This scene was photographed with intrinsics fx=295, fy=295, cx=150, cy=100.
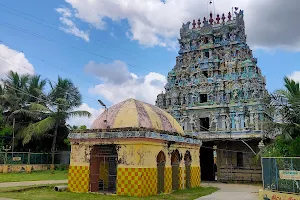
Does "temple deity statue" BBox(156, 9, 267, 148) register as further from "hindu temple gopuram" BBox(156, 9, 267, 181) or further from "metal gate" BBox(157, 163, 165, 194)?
"metal gate" BBox(157, 163, 165, 194)

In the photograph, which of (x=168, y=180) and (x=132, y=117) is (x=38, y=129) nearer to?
(x=132, y=117)

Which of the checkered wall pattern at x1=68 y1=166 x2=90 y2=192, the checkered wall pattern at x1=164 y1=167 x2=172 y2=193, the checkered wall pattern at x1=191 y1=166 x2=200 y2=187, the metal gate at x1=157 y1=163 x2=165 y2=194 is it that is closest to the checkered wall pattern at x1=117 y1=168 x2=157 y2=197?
the metal gate at x1=157 y1=163 x2=165 y2=194

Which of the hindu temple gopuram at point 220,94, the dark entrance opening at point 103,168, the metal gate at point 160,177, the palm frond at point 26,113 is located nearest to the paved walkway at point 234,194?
the metal gate at point 160,177

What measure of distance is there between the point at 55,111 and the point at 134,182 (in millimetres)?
21226

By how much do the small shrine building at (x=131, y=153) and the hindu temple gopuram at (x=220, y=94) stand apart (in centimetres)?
1003

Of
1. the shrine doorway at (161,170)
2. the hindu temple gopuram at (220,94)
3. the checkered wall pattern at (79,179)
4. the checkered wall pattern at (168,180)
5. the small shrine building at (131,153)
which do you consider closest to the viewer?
the small shrine building at (131,153)

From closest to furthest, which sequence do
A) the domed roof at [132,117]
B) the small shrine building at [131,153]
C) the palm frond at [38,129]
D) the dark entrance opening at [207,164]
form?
the small shrine building at [131,153]
the domed roof at [132,117]
the dark entrance opening at [207,164]
the palm frond at [38,129]

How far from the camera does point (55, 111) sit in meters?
32.1

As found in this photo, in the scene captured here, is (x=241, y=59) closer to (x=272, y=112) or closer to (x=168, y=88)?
(x=168, y=88)

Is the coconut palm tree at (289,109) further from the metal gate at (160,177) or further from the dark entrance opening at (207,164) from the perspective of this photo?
the dark entrance opening at (207,164)

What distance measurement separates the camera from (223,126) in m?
30.1

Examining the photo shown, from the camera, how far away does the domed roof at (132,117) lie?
48.5ft

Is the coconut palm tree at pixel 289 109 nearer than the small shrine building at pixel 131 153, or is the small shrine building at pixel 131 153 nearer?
the small shrine building at pixel 131 153

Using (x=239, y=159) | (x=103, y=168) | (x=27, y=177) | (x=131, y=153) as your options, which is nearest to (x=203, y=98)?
(x=239, y=159)
